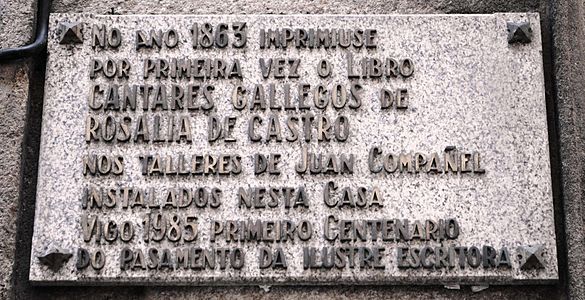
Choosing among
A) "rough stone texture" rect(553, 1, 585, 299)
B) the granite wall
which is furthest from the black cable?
"rough stone texture" rect(553, 1, 585, 299)

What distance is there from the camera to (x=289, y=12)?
4.26m

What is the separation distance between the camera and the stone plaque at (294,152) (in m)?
3.80

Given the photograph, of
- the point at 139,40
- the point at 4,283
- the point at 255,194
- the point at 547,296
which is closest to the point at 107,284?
the point at 4,283

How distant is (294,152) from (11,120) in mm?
1237

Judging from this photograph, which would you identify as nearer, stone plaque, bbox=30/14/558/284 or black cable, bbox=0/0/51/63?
stone plaque, bbox=30/14/558/284

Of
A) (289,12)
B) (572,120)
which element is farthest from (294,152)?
(572,120)

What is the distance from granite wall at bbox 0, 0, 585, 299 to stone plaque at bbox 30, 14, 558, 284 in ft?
0.28

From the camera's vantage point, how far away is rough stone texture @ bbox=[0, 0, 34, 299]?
3807mm

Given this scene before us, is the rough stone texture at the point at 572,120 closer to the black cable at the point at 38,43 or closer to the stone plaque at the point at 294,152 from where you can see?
the stone plaque at the point at 294,152

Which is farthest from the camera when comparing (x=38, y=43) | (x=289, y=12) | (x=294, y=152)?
(x=289, y=12)

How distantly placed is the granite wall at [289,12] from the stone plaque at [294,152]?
0.09 metres

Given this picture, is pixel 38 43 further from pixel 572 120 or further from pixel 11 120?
pixel 572 120

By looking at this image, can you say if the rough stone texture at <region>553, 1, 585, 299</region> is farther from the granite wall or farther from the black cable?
the black cable

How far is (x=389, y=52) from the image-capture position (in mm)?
4094
